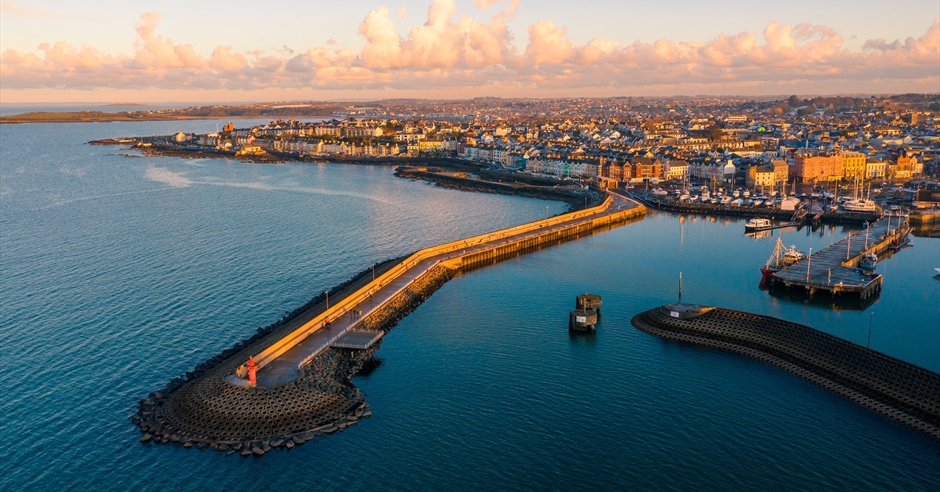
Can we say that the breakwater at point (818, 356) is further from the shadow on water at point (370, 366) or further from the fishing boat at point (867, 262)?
the fishing boat at point (867, 262)

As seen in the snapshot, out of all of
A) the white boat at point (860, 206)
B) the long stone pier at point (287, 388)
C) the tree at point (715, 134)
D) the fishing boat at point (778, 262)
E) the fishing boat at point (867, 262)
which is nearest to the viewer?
the long stone pier at point (287, 388)

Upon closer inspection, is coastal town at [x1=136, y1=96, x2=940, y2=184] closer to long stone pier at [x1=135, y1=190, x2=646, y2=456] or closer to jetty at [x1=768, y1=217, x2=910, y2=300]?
jetty at [x1=768, y1=217, x2=910, y2=300]

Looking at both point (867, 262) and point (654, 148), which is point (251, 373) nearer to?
point (867, 262)

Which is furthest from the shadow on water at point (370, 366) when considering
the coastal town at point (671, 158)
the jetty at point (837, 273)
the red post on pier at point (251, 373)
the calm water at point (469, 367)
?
the coastal town at point (671, 158)

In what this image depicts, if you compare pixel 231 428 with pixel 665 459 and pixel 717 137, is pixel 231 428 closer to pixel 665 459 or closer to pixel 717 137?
pixel 665 459

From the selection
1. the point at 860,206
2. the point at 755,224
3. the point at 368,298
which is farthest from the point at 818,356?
the point at 860,206
